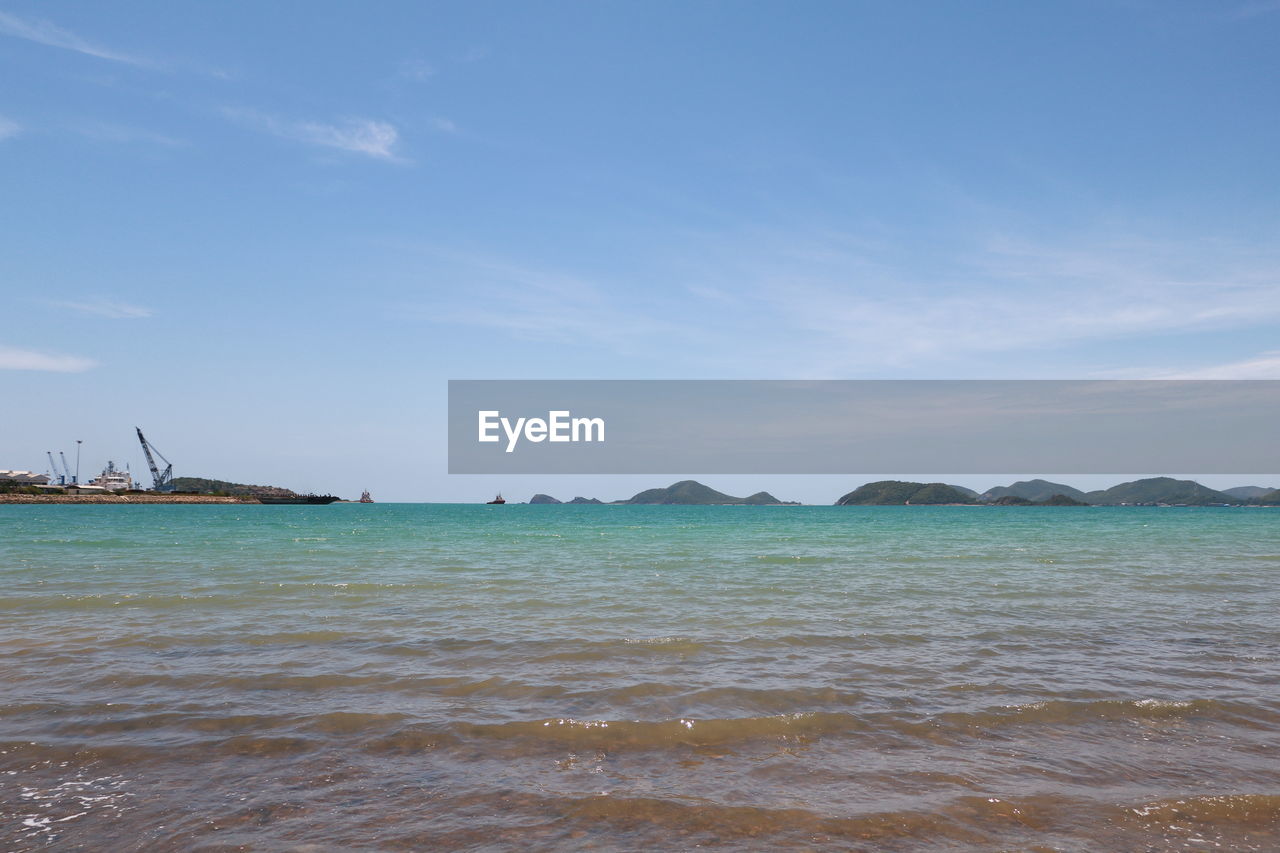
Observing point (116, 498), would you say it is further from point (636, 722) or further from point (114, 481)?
point (636, 722)

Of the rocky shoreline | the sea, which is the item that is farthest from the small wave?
the rocky shoreline

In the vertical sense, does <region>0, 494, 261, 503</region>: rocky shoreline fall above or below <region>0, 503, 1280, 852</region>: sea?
below

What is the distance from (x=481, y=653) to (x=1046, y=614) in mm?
12352

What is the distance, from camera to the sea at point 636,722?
5484mm

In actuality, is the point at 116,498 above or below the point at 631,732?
below

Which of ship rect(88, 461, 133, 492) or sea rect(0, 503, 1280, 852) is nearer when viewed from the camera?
sea rect(0, 503, 1280, 852)

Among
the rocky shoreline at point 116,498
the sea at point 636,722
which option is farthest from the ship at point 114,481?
the sea at point 636,722

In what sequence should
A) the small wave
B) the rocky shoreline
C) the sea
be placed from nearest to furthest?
the sea < the small wave < the rocky shoreline

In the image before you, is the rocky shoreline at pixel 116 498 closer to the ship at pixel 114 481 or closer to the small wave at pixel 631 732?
the ship at pixel 114 481

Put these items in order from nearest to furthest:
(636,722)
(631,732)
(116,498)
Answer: (631,732), (636,722), (116,498)

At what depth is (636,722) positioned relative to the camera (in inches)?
313

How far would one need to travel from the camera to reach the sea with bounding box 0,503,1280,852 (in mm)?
5484

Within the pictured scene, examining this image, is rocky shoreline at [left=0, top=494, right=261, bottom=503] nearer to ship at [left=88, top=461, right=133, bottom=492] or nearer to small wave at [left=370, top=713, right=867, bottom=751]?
ship at [left=88, top=461, right=133, bottom=492]

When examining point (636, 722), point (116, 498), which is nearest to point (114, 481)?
point (116, 498)
